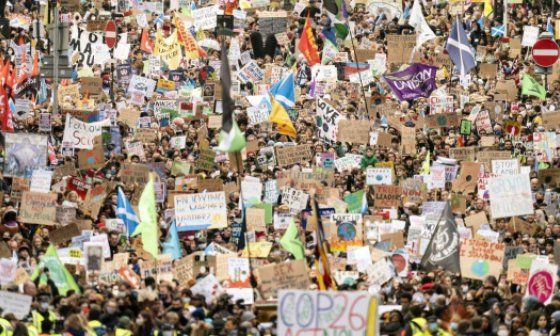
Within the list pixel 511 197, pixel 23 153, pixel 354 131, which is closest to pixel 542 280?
pixel 511 197

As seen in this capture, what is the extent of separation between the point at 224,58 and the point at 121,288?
281cm

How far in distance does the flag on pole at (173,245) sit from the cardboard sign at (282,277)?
2.53 m

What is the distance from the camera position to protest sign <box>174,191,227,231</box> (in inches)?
1217

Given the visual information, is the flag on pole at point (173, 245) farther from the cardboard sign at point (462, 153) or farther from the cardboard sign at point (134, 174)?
the cardboard sign at point (462, 153)

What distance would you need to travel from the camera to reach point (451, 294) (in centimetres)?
2631

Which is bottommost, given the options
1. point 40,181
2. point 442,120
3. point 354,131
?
point 40,181

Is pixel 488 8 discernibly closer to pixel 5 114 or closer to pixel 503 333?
pixel 5 114

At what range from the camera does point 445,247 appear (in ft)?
92.6

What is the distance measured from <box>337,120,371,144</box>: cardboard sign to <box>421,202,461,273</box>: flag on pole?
7.01 meters

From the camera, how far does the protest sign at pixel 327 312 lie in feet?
75.7

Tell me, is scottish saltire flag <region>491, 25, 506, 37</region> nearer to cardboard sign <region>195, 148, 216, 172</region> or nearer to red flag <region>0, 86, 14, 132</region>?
cardboard sign <region>195, 148, 216, 172</region>

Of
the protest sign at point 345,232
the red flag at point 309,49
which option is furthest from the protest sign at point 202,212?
the red flag at point 309,49

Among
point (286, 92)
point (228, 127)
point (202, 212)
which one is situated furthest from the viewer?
point (286, 92)

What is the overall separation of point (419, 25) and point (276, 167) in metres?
8.09
